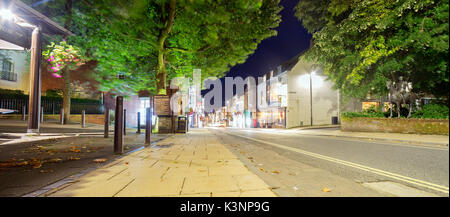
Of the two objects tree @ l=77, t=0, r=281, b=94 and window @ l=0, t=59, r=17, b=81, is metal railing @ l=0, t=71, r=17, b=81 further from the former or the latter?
tree @ l=77, t=0, r=281, b=94

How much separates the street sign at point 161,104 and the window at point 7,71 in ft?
69.0

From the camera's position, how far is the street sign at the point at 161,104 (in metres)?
11.4

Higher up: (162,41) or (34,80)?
(162,41)

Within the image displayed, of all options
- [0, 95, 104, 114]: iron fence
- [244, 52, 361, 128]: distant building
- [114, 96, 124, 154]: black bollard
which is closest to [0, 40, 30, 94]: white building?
[0, 95, 104, 114]: iron fence

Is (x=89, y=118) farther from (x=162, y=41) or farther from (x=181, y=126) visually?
(x=162, y=41)

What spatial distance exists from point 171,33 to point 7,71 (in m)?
23.3

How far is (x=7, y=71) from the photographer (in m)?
19.8

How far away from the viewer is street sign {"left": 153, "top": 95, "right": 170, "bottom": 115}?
37.4ft

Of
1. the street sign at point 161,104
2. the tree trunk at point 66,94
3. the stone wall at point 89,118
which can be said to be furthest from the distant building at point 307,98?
the tree trunk at point 66,94

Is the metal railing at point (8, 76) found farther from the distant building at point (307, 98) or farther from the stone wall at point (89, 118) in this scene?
the distant building at point (307, 98)

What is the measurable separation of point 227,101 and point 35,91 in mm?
63693

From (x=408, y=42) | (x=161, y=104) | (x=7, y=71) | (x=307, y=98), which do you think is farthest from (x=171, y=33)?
(x=7, y=71)

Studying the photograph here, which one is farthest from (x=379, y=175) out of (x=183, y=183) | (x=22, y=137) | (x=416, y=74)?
(x=22, y=137)
